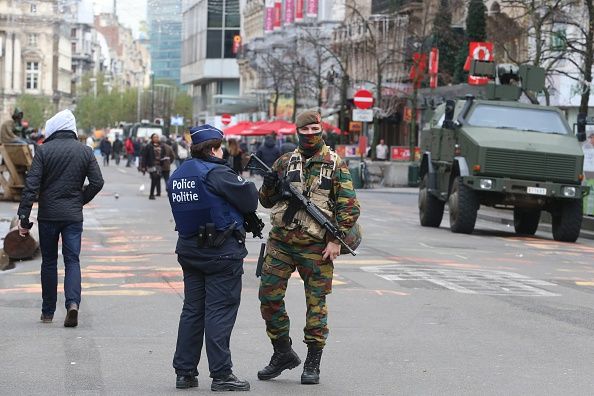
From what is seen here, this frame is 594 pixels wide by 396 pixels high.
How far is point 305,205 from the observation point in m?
8.85

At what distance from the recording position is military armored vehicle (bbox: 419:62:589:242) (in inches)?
950

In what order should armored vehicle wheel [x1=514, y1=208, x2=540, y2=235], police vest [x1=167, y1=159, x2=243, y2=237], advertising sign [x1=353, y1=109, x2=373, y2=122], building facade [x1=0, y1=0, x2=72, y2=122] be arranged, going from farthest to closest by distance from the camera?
1. building facade [x1=0, y1=0, x2=72, y2=122]
2. advertising sign [x1=353, y1=109, x2=373, y2=122]
3. armored vehicle wheel [x1=514, y1=208, x2=540, y2=235]
4. police vest [x1=167, y1=159, x2=243, y2=237]

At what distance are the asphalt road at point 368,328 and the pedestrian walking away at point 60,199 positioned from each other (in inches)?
12.7

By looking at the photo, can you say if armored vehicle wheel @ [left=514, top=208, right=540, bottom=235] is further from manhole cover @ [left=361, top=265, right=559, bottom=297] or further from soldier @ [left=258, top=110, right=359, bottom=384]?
soldier @ [left=258, top=110, right=359, bottom=384]

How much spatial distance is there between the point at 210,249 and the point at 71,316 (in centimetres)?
320

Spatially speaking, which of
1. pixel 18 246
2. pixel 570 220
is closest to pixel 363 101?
pixel 570 220

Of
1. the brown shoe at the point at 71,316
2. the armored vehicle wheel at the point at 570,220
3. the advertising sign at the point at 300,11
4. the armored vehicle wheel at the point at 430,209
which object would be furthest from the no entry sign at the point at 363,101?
the advertising sign at the point at 300,11

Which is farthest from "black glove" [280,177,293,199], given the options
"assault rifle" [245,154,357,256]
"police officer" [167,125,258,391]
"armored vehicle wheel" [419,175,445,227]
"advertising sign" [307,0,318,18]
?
"advertising sign" [307,0,318,18]

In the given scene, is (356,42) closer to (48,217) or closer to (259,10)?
(259,10)

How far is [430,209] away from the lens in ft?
88.5

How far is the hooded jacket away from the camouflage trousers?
3047 mm

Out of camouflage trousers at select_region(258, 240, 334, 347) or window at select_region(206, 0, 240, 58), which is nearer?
camouflage trousers at select_region(258, 240, 334, 347)

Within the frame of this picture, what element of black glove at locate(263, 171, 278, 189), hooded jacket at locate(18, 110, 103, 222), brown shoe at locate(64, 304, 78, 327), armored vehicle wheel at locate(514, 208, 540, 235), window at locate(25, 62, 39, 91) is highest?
black glove at locate(263, 171, 278, 189)

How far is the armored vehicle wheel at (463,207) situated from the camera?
80.6 feet
